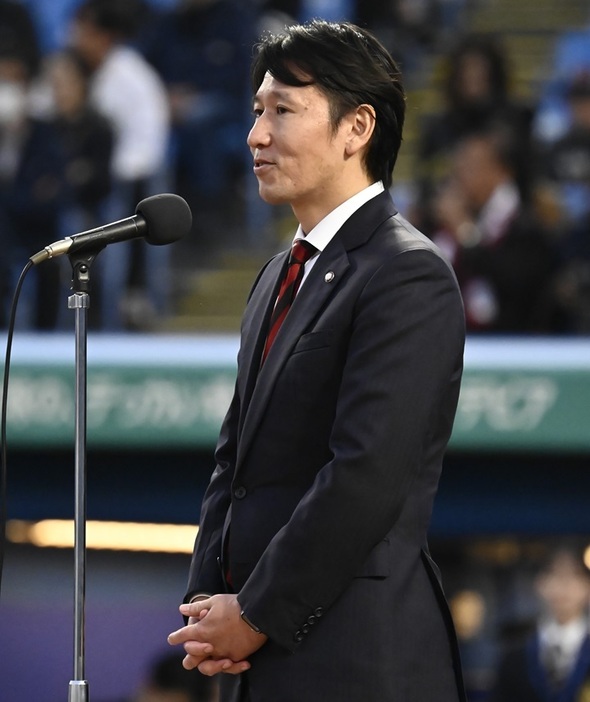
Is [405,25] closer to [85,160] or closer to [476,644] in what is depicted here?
[85,160]

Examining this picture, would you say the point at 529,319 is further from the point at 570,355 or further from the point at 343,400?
the point at 343,400

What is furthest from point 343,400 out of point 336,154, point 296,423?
point 336,154

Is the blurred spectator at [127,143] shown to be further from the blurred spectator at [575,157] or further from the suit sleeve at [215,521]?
the suit sleeve at [215,521]

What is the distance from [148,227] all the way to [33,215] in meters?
4.59

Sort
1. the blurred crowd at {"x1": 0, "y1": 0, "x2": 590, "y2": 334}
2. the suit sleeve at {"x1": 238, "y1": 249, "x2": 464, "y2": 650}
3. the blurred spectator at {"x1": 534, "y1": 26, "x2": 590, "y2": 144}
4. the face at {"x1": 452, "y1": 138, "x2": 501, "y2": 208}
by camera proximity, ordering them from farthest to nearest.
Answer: the blurred spectator at {"x1": 534, "y1": 26, "x2": 590, "y2": 144}
the face at {"x1": 452, "y1": 138, "x2": 501, "y2": 208}
the blurred crowd at {"x1": 0, "y1": 0, "x2": 590, "y2": 334}
the suit sleeve at {"x1": 238, "y1": 249, "x2": 464, "y2": 650}

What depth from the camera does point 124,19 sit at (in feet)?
25.5

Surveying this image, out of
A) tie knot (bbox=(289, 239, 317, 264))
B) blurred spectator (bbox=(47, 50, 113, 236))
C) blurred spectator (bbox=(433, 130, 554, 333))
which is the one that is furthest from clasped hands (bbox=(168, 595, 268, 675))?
blurred spectator (bbox=(47, 50, 113, 236))

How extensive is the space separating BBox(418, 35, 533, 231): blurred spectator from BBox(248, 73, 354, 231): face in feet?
14.0

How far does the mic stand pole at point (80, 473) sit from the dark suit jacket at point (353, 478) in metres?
0.25

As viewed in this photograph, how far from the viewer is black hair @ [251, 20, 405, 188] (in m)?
2.52

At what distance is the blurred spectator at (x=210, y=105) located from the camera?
7.66 m

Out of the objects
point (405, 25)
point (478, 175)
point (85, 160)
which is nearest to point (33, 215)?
point (85, 160)

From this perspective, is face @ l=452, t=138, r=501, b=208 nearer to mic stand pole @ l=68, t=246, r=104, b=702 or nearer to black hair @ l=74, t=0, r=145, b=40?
black hair @ l=74, t=0, r=145, b=40

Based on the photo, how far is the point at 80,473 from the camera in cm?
246
